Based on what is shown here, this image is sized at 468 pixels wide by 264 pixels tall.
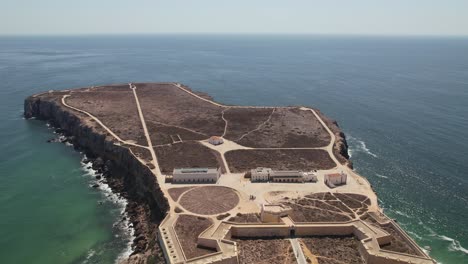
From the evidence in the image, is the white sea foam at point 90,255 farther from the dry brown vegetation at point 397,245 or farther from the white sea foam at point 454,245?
the white sea foam at point 454,245

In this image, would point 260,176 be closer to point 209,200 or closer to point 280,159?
point 209,200

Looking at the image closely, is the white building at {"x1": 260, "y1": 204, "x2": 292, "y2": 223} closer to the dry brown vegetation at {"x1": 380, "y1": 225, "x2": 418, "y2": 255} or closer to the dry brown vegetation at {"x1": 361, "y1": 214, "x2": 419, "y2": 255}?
the dry brown vegetation at {"x1": 361, "y1": 214, "x2": 419, "y2": 255}

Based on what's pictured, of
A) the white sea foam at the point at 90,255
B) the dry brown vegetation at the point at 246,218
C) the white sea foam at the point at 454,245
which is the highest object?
the dry brown vegetation at the point at 246,218

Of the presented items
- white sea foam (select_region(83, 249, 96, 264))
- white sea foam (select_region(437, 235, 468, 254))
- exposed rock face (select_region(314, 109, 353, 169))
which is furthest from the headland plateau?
white sea foam (select_region(437, 235, 468, 254))

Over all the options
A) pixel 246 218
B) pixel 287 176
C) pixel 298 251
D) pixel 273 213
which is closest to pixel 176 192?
pixel 246 218

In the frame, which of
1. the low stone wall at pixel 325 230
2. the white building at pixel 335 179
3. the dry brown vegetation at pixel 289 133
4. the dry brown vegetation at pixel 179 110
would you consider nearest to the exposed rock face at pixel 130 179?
the dry brown vegetation at pixel 179 110

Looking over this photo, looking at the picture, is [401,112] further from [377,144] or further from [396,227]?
[396,227]
